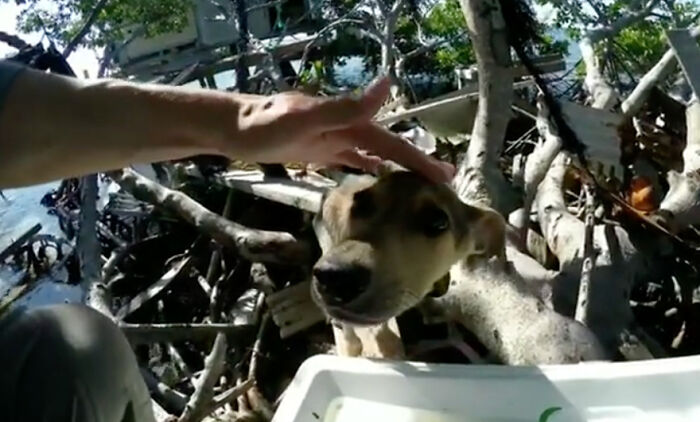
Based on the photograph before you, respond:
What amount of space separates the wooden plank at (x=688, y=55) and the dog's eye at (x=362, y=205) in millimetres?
937

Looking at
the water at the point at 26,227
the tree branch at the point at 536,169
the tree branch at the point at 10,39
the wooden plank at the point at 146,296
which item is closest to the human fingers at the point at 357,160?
the tree branch at the point at 536,169

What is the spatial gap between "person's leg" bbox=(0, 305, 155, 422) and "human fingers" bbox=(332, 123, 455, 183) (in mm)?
287

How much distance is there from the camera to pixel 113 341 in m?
0.59

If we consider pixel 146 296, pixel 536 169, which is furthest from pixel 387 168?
pixel 146 296

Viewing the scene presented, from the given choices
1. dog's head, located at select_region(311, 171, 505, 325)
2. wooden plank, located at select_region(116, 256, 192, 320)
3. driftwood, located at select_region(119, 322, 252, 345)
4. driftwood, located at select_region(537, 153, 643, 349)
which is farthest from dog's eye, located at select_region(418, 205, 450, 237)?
wooden plank, located at select_region(116, 256, 192, 320)

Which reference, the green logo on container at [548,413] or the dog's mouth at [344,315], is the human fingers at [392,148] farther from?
Result: the green logo on container at [548,413]

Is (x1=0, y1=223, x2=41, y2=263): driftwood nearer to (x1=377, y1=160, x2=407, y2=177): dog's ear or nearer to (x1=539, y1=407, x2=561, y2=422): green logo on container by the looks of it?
(x1=377, y1=160, x2=407, y2=177): dog's ear

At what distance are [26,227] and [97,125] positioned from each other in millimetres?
2790

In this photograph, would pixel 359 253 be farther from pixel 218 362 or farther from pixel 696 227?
pixel 696 227

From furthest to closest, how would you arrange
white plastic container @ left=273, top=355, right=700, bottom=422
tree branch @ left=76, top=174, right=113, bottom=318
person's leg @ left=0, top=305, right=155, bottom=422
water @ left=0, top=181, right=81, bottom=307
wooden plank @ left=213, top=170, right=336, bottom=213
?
water @ left=0, top=181, right=81, bottom=307, wooden plank @ left=213, top=170, right=336, bottom=213, tree branch @ left=76, top=174, right=113, bottom=318, white plastic container @ left=273, top=355, right=700, bottom=422, person's leg @ left=0, top=305, right=155, bottom=422

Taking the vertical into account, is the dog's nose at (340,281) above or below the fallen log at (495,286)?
above

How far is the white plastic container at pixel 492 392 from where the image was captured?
0.78 metres

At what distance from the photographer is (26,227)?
326cm

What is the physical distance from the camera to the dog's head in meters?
1.04
